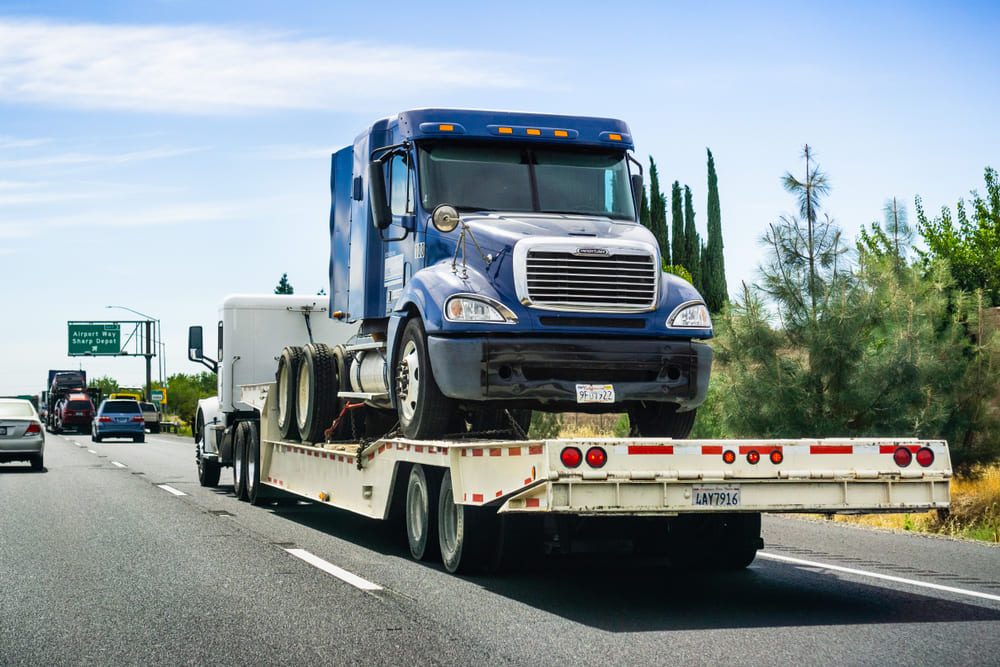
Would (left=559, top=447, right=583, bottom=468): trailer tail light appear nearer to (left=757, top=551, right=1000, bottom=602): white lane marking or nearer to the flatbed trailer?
the flatbed trailer

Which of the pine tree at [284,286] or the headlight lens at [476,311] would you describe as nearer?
the headlight lens at [476,311]

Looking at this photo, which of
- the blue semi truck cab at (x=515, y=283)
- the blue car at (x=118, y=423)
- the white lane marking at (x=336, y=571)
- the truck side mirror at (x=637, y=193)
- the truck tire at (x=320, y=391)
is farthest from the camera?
the blue car at (x=118, y=423)

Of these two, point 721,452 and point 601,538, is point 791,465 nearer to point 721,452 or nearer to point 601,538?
point 721,452

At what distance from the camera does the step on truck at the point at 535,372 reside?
852 cm

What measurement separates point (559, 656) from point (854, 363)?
36.8ft

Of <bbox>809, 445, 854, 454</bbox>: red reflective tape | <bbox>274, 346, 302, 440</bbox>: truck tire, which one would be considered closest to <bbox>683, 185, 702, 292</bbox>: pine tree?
<bbox>274, 346, 302, 440</bbox>: truck tire

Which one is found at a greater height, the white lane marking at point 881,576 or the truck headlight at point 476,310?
the truck headlight at point 476,310

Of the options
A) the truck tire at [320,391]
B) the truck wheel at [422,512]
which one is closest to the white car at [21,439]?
the truck tire at [320,391]

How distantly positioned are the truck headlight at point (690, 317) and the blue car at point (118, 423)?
41572mm

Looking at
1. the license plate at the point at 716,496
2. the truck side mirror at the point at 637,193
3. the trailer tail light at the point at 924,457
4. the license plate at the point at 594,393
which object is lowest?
the license plate at the point at 716,496

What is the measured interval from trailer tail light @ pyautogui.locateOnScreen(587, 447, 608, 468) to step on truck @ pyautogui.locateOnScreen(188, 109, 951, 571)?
0.05ft

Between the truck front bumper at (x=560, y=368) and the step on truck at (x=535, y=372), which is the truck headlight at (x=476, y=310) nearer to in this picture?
the step on truck at (x=535, y=372)

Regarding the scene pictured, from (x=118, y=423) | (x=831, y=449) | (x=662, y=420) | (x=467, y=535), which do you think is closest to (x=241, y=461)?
(x=662, y=420)

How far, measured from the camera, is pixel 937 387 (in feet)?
55.1
